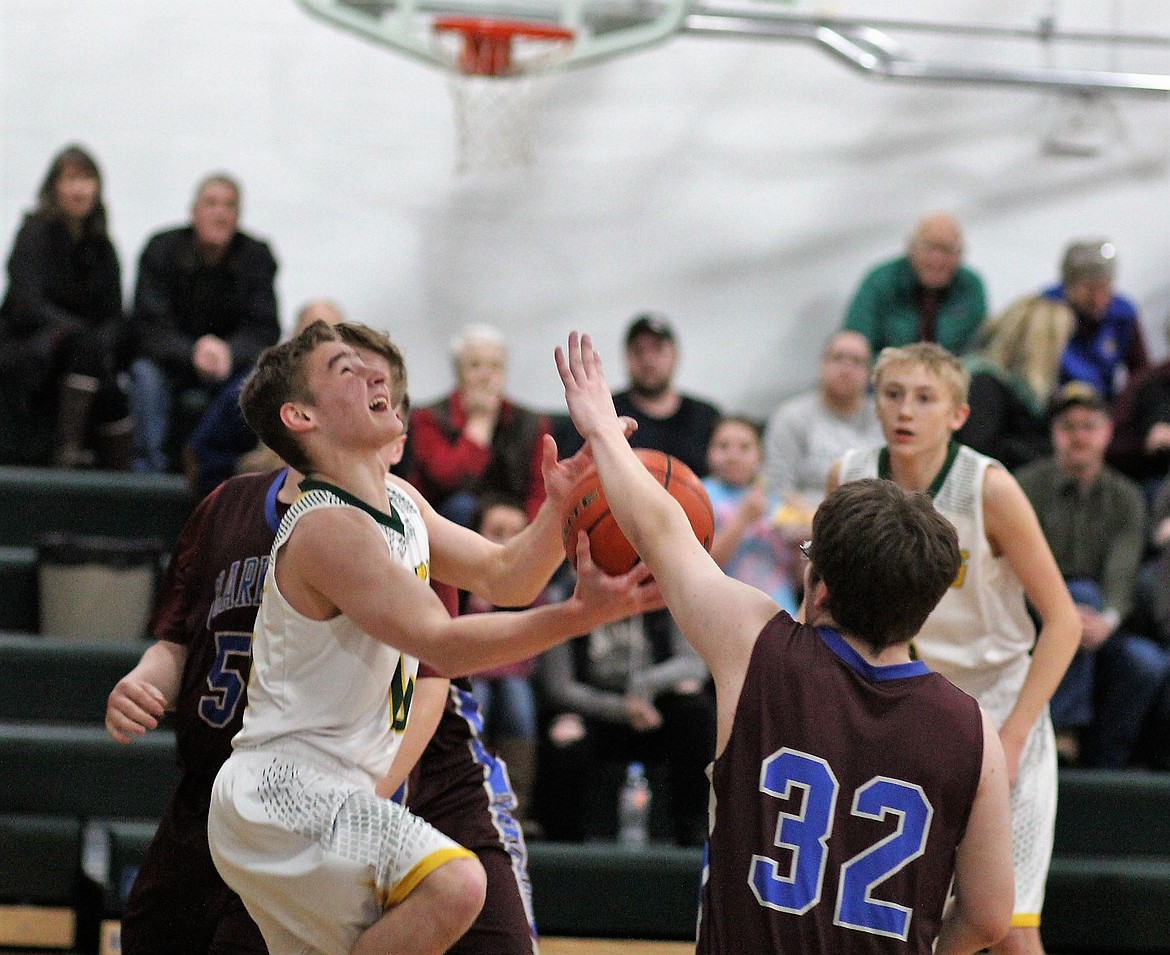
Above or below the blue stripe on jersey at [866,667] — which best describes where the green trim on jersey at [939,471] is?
above

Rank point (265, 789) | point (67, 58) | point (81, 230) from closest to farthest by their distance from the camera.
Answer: point (265, 789) → point (81, 230) → point (67, 58)

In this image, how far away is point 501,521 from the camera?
6.68 metres

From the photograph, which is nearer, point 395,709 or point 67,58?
point 395,709

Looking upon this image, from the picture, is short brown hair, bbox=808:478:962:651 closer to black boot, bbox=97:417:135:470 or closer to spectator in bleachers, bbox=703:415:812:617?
spectator in bleachers, bbox=703:415:812:617

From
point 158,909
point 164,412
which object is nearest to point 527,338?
point 164,412

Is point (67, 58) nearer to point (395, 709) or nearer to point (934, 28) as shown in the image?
point (934, 28)

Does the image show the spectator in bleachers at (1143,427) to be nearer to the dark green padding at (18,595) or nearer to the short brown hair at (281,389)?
the dark green padding at (18,595)

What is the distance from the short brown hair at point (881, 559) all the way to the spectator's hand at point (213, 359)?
17.1 ft

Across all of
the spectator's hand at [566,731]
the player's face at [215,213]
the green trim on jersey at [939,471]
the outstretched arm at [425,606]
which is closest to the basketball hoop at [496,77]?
the player's face at [215,213]

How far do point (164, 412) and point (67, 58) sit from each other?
2.34 meters

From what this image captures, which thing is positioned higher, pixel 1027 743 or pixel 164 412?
pixel 164 412

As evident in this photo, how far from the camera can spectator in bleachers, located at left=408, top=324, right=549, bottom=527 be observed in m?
7.15

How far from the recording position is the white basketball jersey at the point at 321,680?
10.7ft

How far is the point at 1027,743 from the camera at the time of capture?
4594mm
